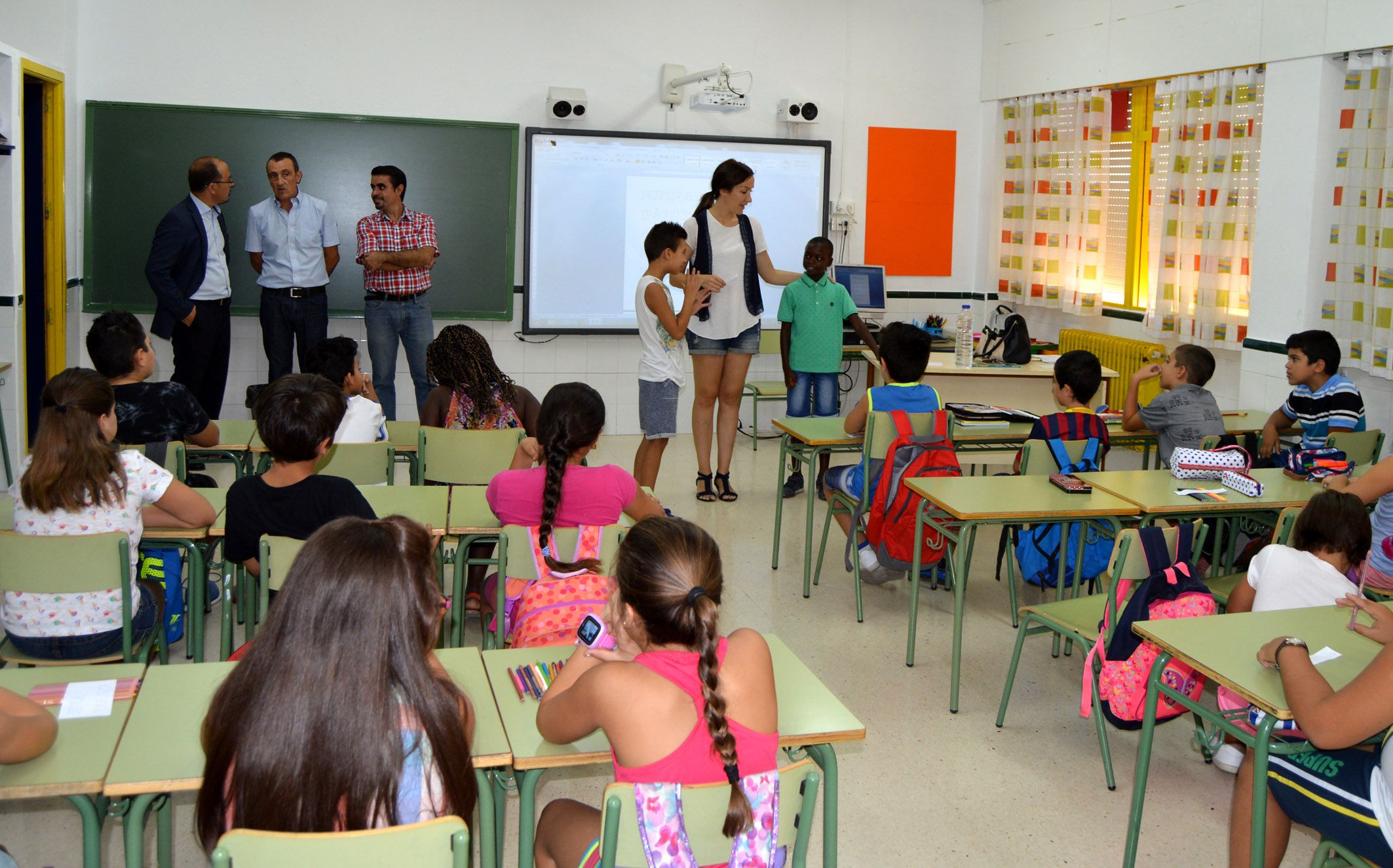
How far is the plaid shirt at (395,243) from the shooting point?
673cm

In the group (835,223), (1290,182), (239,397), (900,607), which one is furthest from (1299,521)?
(239,397)

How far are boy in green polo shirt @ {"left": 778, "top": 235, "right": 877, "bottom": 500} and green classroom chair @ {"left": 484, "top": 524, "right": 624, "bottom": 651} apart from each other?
11.4 ft

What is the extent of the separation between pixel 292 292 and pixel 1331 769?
5.92 metres

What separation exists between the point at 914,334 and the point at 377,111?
4176 millimetres

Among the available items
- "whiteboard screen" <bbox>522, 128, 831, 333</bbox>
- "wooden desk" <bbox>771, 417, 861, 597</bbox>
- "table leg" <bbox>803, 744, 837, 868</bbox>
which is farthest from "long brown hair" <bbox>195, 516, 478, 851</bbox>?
"whiteboard screen" <bbox>522, 128, 831, 333</bbox>

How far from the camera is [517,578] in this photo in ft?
10.0

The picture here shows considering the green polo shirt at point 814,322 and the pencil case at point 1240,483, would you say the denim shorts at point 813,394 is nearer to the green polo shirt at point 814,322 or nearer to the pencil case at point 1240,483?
the green polo shirt at point 814,322

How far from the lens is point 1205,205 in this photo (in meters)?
6.57

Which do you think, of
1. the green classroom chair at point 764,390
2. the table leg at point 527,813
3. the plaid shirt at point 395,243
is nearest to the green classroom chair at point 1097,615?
the table leg at point 527,813

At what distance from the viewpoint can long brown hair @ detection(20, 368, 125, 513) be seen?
2.88m

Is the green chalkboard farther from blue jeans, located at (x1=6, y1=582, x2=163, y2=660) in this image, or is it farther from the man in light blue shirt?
blue jeans, located at (x1=6, y1=582, x2=163, y2=660)

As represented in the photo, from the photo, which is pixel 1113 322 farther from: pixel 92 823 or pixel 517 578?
pixel 92 823

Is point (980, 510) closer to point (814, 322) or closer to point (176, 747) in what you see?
point (176, 747)

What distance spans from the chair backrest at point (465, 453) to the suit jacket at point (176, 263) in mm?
2880
